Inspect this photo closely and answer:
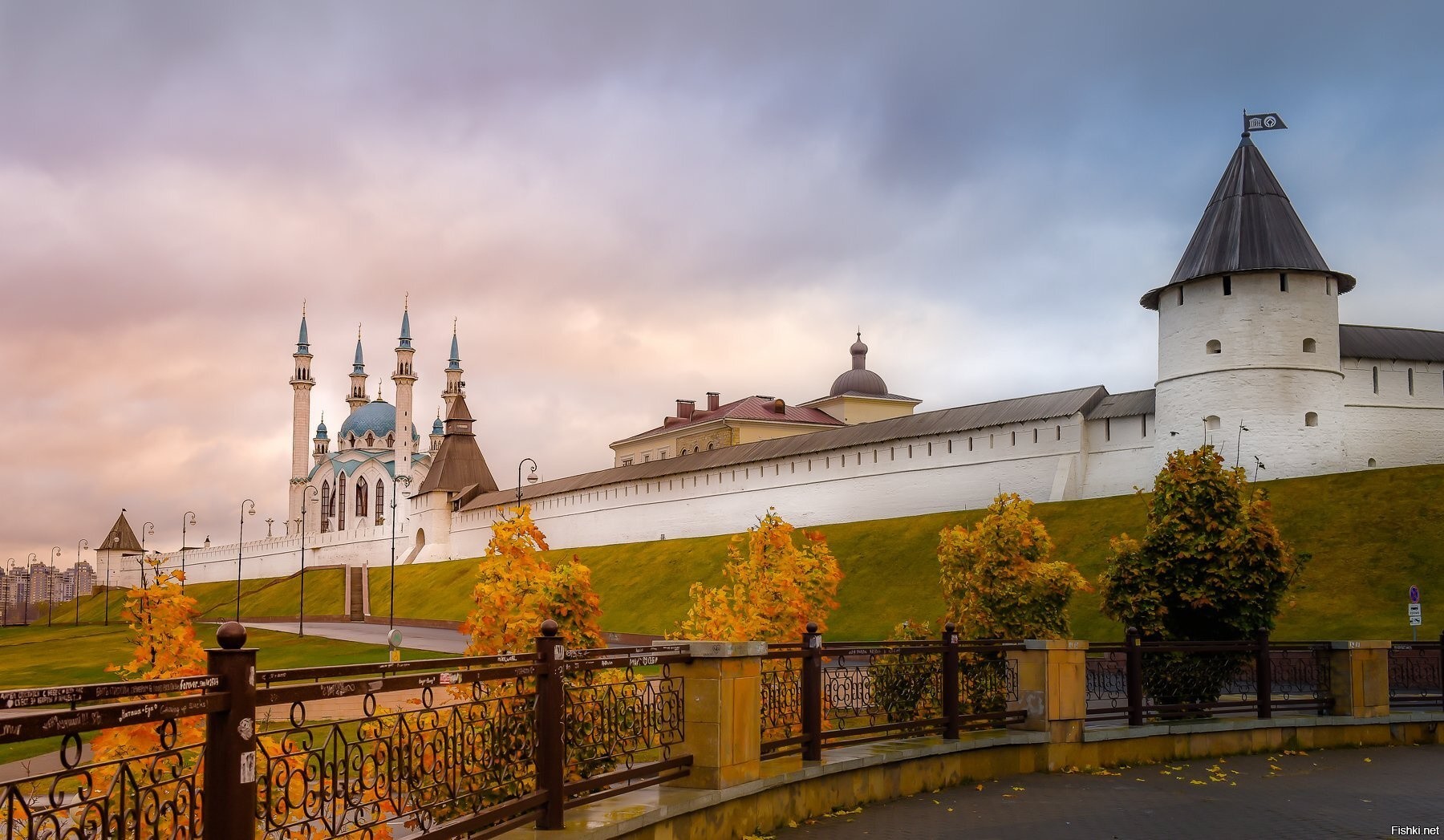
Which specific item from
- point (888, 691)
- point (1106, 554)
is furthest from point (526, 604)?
Answer: point (1106, 554)

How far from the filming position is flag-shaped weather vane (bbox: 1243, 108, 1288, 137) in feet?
135

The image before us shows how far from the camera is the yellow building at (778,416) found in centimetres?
7862

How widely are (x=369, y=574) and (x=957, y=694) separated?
69.3m

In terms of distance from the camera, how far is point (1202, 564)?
16.4 metres

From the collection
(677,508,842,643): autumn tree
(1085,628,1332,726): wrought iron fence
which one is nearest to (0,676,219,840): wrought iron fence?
(677,508,842,643): autumn tree

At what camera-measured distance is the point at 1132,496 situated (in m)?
36.9

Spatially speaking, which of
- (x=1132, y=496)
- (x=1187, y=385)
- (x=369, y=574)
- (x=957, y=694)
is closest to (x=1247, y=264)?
(x=1187, y=385)

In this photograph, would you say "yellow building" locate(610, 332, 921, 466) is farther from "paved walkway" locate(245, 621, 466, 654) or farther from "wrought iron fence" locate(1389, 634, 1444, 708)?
"wrought iron fence" locate(1389, 634, 1444, 708)

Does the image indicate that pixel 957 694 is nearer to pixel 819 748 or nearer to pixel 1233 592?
pixel 819 748

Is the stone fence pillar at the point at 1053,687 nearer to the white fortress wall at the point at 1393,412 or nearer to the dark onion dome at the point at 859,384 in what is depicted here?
the white fortress wall at the point at 1393,412

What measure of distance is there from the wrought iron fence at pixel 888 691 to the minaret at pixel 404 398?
8981 centimetres

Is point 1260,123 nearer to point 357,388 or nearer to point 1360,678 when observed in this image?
point 1360,678

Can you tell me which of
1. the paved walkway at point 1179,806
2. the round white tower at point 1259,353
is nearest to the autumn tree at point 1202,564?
the paved walkway at point 1179,806

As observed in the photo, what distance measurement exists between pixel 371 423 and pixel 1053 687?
113513 millimetres
